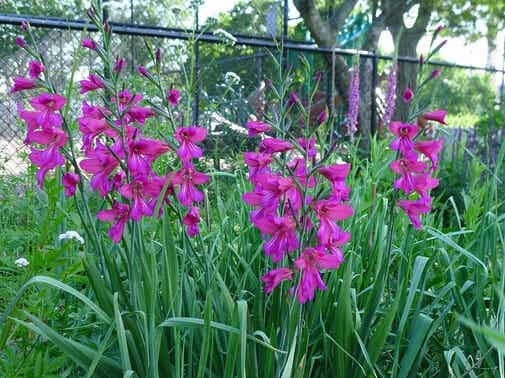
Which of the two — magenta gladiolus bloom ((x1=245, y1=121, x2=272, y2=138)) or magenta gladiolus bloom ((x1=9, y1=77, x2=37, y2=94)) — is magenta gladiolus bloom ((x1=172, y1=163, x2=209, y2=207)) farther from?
magenta gladiolus bloom ((x1=9, y1=77, x2=37, y2=94))

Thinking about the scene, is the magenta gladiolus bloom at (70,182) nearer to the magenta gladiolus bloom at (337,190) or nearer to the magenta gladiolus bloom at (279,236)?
the magenta gladiolus bloom at (279,236)

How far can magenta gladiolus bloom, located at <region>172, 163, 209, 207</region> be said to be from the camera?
3.98 ft

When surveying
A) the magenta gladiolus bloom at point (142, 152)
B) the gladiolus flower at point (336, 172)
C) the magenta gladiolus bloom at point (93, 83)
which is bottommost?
the gladiolus flower at point (336, 172)

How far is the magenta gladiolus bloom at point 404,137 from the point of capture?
3.93ft

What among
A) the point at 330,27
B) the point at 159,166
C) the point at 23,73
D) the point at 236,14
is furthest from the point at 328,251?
the point at 236,14

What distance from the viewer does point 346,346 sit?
1.38 meters

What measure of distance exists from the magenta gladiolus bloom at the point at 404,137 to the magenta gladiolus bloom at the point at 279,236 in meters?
0.32

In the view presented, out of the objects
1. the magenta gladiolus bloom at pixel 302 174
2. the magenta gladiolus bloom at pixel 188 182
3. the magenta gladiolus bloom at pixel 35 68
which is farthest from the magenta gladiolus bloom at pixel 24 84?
the magenta gladiolus bloom at pixel 302 174

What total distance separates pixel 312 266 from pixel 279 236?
0.09m

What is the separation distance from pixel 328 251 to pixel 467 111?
54.7 ft

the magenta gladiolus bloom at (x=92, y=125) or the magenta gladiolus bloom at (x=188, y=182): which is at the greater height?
the magenta gladiolus bloom at (x=92, y=125)

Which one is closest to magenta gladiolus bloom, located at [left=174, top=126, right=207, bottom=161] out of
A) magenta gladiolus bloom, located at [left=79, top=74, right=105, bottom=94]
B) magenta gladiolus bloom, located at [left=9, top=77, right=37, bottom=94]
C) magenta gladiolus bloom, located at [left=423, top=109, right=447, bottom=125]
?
magenta gladiolus bloom, located at [left=79, top=74, right=105, bottom=94]

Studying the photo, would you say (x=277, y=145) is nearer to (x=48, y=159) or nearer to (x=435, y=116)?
(x=435, y=116)

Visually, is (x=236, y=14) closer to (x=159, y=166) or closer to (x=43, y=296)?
(x=159, y=166)
